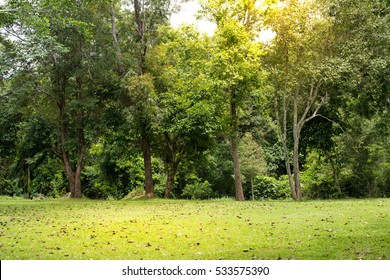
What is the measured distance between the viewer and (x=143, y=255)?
930 centimetres

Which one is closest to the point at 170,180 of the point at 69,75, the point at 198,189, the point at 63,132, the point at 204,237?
the point at 63,132

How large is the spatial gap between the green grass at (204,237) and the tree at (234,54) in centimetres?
1038

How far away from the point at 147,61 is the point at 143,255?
19906 mm

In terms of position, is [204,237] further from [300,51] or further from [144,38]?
[144,38]

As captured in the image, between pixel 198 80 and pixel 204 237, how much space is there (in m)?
16.8

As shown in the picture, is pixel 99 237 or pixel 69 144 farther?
pixel 69 144

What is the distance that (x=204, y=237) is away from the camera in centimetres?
1127

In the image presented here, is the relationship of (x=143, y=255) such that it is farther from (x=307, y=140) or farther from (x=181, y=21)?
(x=307, y=140)

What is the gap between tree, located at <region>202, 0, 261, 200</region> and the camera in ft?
77.3

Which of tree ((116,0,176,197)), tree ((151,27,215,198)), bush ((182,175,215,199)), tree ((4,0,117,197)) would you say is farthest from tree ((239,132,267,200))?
tree ((4,0,117,197))

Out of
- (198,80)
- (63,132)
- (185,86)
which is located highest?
(198,80)

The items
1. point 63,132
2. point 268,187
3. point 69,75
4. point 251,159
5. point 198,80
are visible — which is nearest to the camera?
point 198,80

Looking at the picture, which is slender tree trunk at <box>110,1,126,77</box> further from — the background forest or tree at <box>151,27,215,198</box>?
tree at <box>151,27,215,198</box>

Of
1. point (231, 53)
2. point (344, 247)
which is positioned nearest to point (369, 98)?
point (231, 53)
